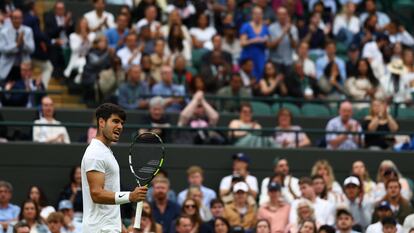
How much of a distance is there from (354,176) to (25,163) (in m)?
4.48

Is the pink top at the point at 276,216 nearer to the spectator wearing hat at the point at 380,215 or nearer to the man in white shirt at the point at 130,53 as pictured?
the spectator wearing hat at the point at 380,215

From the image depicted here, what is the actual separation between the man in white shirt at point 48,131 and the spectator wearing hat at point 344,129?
12.6 ft

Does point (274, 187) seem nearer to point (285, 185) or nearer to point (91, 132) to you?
point (285, 185)

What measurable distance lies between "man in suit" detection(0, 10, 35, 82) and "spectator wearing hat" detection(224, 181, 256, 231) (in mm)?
4735

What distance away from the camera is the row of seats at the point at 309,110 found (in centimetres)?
2102

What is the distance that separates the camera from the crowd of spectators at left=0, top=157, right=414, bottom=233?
652 inches

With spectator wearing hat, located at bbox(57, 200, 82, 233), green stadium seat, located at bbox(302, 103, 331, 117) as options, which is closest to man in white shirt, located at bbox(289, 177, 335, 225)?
spectator wearing hat, located at bbox(57, 200, 82, 233)

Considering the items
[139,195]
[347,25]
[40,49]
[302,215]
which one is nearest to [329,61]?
[347,25]

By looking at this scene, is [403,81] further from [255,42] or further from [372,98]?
[255,42]

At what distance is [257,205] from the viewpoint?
1803 centimetres

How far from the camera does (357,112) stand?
70.1 feet

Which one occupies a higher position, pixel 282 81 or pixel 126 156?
pixel 282 81

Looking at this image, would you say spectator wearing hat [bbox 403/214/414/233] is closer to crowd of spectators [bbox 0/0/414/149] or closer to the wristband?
crowd of spectators [bbox 0/0/414/149]

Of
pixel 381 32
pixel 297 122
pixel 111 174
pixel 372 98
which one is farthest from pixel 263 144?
pixel 111 174
